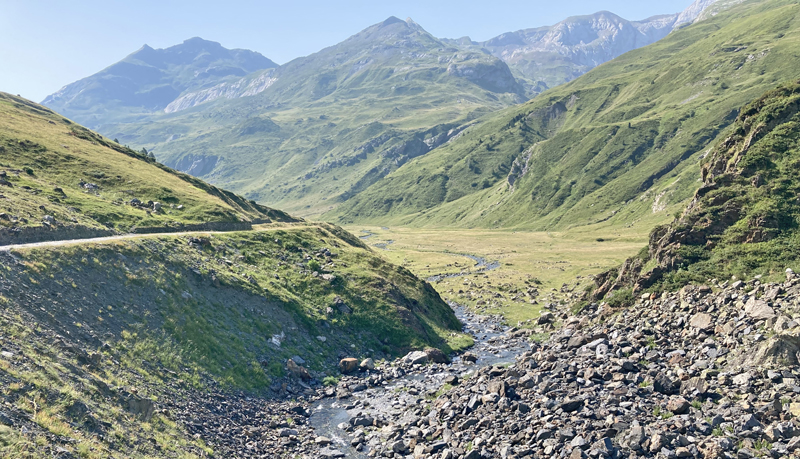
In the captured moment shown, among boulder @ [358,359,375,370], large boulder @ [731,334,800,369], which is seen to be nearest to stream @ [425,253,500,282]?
boulder @ [358,359,375,370]

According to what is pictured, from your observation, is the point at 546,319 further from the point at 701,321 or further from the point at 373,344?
the point at 701,321

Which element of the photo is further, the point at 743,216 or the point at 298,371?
the point at 298,371

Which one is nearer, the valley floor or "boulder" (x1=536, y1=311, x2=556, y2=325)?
"boulder" (x1=536, y1=311, x2=556, y2=325)

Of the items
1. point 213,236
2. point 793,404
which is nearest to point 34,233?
point 213,236

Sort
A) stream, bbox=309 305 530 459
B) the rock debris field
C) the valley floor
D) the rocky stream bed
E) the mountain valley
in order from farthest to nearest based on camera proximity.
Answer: the valley floor → stream, bbox=309 305 530 459 → the mountain valley → the rocky stream bed → the rock debris field

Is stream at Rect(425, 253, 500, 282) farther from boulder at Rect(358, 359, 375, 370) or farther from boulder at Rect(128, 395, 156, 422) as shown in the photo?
boulder at Rect(128, 395, 156, 422)

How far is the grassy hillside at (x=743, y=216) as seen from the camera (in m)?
38.9

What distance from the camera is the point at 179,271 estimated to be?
53.7 meters

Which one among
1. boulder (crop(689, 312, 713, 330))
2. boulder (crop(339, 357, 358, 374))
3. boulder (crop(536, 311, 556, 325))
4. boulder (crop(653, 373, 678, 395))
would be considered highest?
boulder (crop(689, 312, 713, 330))

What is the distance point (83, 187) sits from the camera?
77.9 meters

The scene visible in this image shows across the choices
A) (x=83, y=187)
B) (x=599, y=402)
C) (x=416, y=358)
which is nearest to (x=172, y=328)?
(x=416, y=358)

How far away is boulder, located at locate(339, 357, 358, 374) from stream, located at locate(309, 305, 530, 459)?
5.43m

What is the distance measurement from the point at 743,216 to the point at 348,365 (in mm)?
42880

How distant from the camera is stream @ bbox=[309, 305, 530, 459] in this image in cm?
3875
